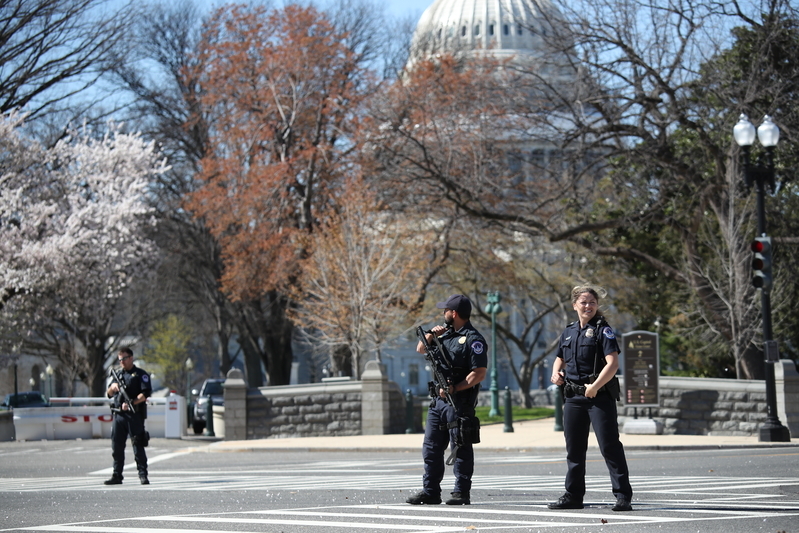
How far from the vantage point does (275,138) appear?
36.1m

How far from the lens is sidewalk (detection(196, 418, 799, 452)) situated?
19375mm

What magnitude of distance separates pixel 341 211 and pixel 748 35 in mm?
14218

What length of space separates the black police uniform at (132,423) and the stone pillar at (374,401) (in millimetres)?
11030

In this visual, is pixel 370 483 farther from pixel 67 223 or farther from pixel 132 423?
pixel 67 223

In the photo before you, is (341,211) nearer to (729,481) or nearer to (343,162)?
(343,162)

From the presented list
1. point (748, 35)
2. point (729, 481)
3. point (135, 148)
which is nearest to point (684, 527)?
point (729, 481)

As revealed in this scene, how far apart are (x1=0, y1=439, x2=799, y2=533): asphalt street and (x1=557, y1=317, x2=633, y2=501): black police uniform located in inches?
11.5

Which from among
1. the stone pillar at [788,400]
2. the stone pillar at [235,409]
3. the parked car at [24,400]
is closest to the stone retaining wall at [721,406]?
the stone pillar at [788,400]

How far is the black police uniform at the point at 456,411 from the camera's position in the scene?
882 cm

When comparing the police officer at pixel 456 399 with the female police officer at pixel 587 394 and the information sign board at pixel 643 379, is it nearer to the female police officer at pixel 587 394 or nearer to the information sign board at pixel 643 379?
the female police officer at pixel 587 394

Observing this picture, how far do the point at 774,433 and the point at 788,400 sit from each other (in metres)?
2.04

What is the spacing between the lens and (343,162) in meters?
35.4

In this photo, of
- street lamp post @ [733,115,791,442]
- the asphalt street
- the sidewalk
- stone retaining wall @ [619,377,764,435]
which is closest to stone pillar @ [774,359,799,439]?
stone retaining wall @ [619,377,764,435]

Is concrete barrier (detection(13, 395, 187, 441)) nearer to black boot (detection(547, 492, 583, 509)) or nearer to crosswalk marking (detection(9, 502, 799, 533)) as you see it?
crosswalk marking (detection(9, 502, 799, 533))
